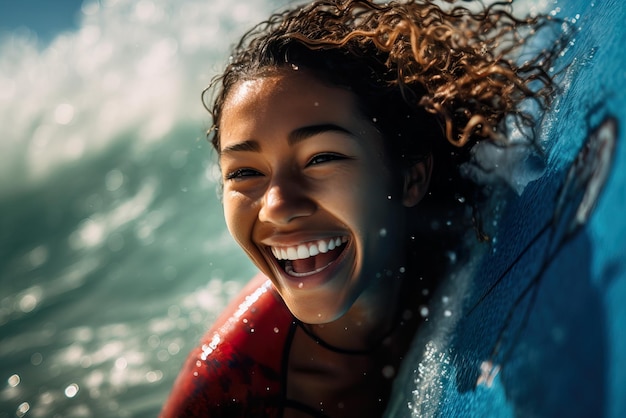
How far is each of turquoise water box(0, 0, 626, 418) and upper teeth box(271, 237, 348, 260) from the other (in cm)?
47

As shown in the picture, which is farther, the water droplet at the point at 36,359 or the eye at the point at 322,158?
the water droplet at the point at 36,359

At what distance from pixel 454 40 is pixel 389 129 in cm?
61

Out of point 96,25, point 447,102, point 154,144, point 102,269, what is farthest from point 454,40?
point 96,25

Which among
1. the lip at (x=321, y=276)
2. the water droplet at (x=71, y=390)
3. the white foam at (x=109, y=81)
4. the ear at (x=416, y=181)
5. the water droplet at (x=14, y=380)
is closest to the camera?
the lip at (x=321, y=276)

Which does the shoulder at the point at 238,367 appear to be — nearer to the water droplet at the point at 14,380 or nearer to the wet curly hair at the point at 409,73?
the wet curly hair at the point at 409,73

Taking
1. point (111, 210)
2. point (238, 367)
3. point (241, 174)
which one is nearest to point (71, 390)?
point (238, 367)

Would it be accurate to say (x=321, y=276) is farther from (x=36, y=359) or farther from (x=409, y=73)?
(x=36, y=359)

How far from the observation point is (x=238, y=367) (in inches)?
83.0

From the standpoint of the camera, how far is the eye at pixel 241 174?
6.23 ft

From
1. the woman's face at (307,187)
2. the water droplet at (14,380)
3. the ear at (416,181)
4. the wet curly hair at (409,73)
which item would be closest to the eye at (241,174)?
the woman's face at (307,187)

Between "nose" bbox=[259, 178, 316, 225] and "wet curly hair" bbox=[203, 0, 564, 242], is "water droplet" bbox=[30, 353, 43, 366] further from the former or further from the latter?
"nose" bbox=[259, 178, 316, 225]

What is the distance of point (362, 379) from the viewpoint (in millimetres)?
2191

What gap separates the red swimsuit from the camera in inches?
82.0

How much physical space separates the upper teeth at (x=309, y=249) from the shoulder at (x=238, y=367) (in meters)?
0.37
